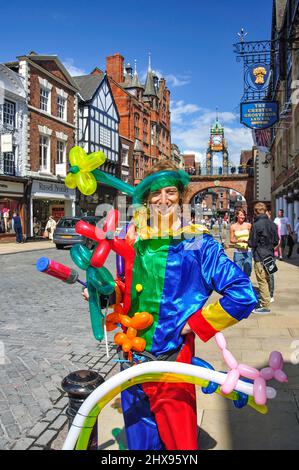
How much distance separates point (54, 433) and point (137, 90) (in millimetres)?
43469

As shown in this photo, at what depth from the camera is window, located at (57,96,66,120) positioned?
26.6 m

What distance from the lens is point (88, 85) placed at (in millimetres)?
30359

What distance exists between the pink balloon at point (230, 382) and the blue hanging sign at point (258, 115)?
14.4m

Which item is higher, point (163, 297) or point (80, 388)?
point (163, 297)

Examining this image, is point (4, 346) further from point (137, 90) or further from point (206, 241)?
point (137, 90)

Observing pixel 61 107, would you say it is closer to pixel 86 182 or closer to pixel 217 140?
pixel 86 182

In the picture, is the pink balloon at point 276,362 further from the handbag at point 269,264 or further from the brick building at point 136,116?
the brick building at point 136,116

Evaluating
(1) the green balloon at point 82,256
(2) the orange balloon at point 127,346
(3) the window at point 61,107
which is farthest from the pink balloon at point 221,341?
(3) the window at point 61,107

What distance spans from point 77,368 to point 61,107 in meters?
25.5

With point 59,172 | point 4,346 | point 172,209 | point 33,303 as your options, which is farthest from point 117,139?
point 172,209

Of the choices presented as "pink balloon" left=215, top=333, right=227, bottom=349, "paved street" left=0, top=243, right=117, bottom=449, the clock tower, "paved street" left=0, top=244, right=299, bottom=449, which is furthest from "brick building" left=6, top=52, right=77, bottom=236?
the clock tower

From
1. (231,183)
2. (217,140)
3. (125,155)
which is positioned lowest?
(231,183)

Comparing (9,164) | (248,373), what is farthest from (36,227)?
(248,373)

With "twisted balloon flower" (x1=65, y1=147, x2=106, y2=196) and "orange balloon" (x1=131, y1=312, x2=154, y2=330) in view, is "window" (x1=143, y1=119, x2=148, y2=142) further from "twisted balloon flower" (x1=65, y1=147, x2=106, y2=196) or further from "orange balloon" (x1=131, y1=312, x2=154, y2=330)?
"orange balloon" (x1=131, y1=312, x2=154, y2=330)
